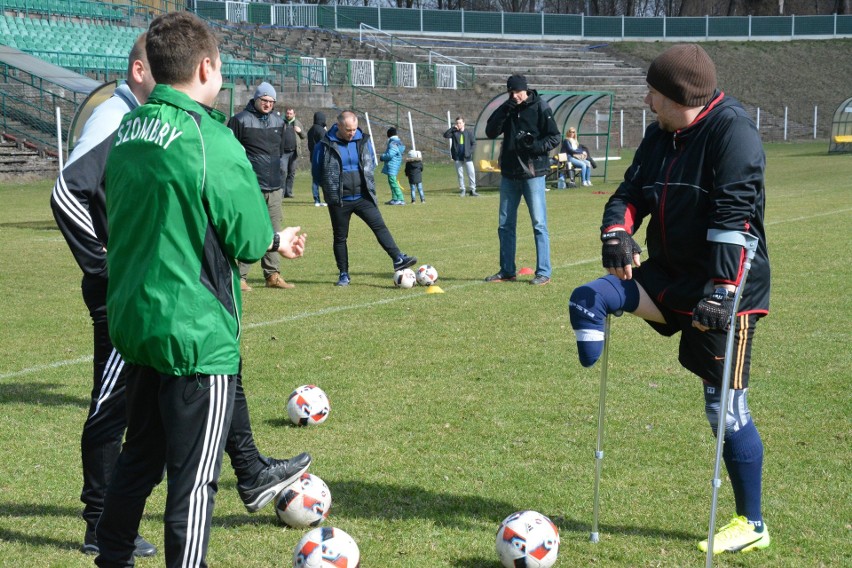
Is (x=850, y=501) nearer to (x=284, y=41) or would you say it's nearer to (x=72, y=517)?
(x=72, y=517)

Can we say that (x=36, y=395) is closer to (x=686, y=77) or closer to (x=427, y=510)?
(x=427, y=510)

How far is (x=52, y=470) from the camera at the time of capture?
516cm

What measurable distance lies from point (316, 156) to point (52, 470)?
22.5 ft

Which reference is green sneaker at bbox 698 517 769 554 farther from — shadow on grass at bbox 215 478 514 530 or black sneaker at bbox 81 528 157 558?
black sneaker at bbox 81 528 157 558

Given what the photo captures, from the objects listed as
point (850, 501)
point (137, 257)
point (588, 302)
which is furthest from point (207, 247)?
point (850, 501)

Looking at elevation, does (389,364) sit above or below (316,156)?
below

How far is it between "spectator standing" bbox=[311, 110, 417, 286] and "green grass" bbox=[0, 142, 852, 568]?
513 millimetres

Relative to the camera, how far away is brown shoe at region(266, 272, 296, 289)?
37.2 feet

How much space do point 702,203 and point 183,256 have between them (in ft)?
6.98

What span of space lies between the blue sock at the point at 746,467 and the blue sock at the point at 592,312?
0.70 m

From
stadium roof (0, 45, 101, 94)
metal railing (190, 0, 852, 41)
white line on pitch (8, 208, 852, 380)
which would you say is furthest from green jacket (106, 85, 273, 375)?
metal railing (190, 0, 852, 41)

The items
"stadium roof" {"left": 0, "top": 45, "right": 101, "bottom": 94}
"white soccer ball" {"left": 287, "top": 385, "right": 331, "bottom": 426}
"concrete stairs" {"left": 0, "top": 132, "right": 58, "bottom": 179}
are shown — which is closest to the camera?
"white soccer ball" {"left": 287, "top": 385, "right": 331, "bottom": 426}

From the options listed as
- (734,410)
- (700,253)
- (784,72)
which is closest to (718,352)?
(734,410)

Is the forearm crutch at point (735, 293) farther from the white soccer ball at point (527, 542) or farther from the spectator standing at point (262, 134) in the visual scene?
the spectator standing at point (262, 134)
